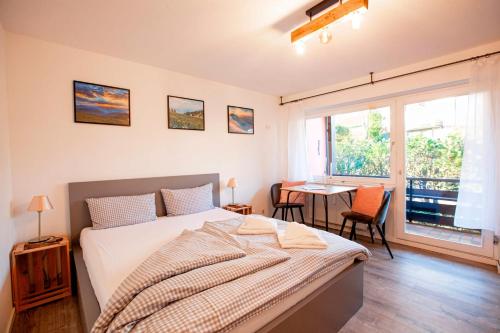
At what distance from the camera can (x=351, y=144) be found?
3.88 metres

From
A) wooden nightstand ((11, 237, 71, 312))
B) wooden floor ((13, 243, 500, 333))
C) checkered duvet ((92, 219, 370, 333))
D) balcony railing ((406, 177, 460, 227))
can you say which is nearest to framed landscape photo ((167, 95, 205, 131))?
wooden nightstand ((11, 237, 71, 312))

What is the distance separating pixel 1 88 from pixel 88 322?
2000 millimetres

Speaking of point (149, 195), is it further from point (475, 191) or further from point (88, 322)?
point (475, 191)

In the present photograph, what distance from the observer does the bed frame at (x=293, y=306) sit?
129 centimetres

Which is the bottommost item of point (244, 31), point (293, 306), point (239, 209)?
point (293, 306)

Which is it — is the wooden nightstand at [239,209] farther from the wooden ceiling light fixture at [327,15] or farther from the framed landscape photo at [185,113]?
the wooden ceiling light fixture at [327,15]

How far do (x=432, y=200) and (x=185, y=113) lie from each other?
3.50 meters

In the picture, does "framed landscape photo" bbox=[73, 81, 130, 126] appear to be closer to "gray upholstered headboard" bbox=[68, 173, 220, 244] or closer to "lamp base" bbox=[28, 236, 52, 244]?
"gray upholstered headboard" bbox=[68, 173, 220, 244]

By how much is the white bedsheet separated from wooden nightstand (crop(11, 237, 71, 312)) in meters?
0.28

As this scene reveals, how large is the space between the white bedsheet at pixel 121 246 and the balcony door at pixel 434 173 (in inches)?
98.7

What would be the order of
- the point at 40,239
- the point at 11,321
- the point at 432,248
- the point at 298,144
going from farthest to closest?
the point at 298,144 < the point at 432,248 < the point at 40,239 < the point at 11,321

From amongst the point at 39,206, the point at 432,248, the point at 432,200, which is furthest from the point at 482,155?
the point at 39,206

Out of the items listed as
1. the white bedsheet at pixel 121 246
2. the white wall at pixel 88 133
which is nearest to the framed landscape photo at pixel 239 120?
the white wall at pixel 88 133

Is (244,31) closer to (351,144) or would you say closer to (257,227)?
(257,227)
